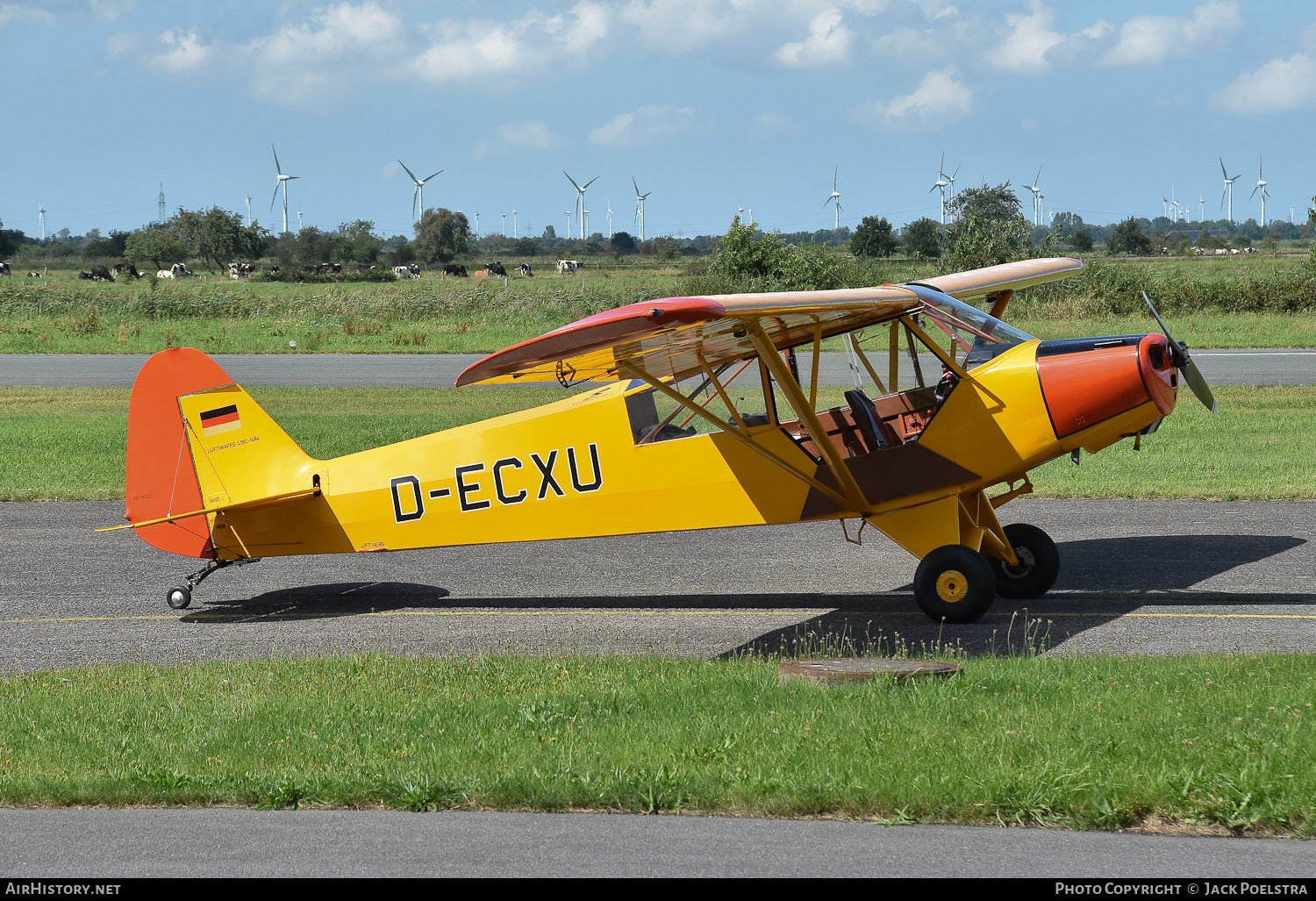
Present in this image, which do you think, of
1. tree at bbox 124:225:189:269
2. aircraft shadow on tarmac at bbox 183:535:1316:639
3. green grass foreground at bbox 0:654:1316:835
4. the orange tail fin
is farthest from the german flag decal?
tree at bbox 124:225:189:269

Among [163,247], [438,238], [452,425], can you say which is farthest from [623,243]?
[452,425]

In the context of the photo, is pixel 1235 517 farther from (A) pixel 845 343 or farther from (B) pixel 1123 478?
(A) pixel 845 343

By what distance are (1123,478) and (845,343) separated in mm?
6854

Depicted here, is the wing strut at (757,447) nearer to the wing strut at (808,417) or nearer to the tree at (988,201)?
the wing strut at (808,417)

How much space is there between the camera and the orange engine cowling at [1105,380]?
8562 mm

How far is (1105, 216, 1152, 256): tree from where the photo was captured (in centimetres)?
10988

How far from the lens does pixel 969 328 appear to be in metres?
9.31

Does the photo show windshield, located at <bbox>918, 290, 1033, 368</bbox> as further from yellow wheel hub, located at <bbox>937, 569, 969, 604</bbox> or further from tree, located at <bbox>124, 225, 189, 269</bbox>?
tree, located at <bbox>124, 225, 189, 269</bbox>

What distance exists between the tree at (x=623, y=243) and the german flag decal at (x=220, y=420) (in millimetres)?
156983

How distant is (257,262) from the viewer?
362ft

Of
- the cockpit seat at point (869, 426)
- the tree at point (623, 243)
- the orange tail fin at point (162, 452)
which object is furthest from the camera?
the tree at point (623, 243)

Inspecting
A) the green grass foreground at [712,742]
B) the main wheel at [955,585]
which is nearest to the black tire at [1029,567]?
the main wheel at [955,585]

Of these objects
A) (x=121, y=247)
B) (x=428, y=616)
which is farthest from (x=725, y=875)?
(x=121, y=247)

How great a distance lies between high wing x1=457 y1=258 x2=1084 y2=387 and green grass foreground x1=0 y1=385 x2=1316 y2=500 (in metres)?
5.87
